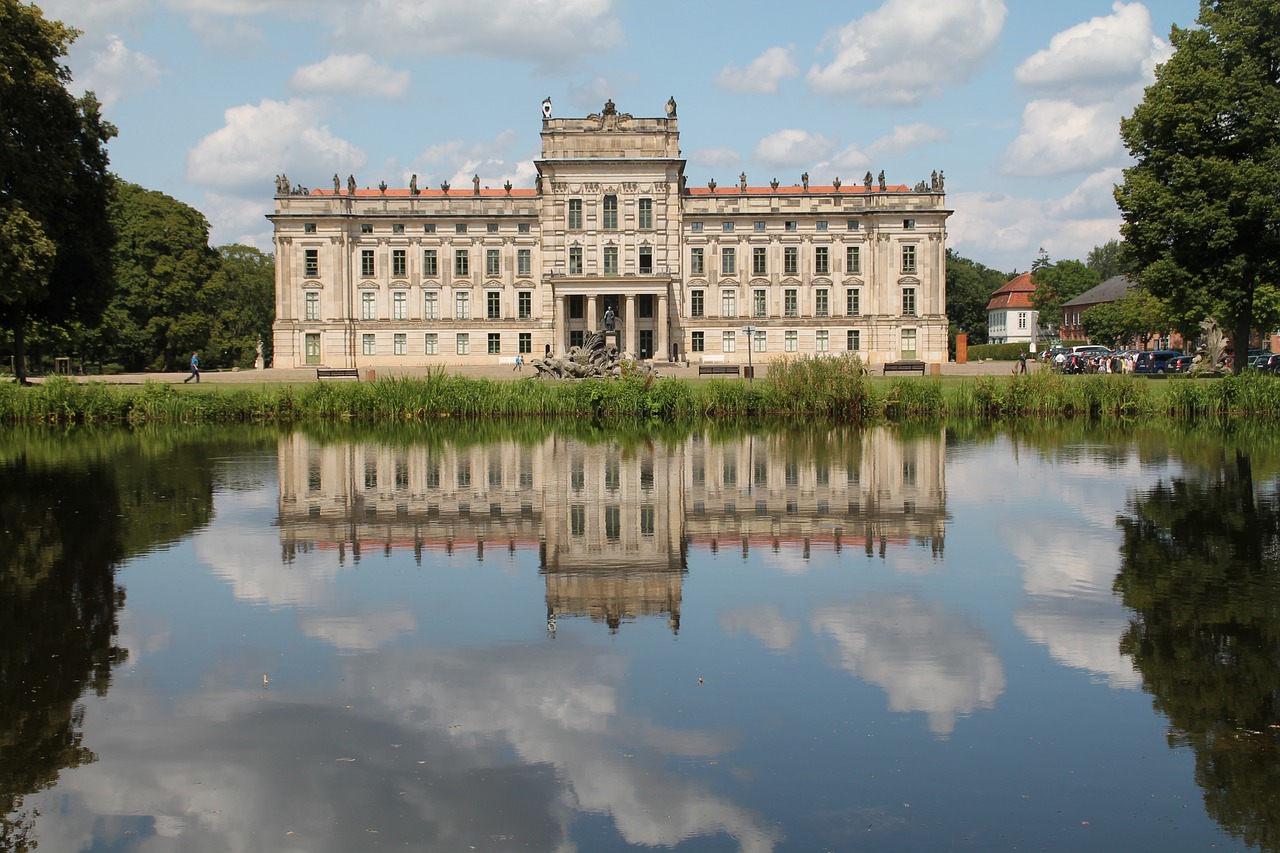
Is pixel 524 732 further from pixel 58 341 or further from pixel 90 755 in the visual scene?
pixel 58 341

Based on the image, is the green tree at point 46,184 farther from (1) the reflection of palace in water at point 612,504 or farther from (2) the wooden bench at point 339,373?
(1) the reflection of palace in water at point 612,504

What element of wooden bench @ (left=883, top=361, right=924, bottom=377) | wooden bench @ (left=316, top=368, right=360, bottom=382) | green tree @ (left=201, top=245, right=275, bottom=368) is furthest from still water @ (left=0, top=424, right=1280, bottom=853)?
green tree @ (left=201, top=245, right=275, bottom=368)

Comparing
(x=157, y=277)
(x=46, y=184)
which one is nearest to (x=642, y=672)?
(x=46, y=184)

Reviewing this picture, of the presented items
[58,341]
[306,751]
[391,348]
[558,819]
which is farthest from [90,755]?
[391,348]

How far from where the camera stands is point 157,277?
67.8m

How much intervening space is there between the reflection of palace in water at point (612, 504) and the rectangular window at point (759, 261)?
41184mm

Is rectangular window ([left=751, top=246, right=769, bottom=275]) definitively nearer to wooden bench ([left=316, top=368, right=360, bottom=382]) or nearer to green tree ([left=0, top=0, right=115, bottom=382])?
wooden bench ([left=316, top=368, right=360, bottom=382])

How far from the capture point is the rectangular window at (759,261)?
67500 millimetres

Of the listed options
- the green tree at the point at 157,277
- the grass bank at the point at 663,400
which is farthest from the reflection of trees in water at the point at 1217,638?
the green tree at the point at 157,277

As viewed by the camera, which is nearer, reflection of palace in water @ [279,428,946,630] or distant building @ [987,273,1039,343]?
reflection of palace in water @ [279,428,946,630]

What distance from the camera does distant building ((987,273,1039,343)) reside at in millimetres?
130125

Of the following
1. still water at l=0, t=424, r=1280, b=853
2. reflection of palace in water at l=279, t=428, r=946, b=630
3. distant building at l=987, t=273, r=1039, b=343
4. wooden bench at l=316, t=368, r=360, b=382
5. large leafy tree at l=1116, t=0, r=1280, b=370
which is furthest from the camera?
distant building at l=987, t=273, r=1039, b=343

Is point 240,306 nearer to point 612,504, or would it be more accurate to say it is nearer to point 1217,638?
point 612,504

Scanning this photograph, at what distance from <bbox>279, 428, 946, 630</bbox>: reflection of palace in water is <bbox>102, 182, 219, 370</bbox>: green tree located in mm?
45615
